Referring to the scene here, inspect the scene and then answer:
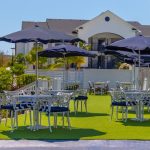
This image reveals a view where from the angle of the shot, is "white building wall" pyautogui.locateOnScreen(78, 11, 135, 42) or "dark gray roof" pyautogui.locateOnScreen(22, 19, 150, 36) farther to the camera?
"dark gray roof" pyautogui.locateOnScreen(22, 19, 150, 36)

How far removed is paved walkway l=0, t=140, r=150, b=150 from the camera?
885 centimetres

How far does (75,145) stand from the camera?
9125 mm

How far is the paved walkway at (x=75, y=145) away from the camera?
8852 mm

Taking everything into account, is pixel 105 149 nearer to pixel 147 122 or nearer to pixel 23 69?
pixel 147 122

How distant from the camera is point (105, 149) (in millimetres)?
8719

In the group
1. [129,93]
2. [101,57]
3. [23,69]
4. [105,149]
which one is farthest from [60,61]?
[105,149]

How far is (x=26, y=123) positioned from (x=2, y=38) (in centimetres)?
254

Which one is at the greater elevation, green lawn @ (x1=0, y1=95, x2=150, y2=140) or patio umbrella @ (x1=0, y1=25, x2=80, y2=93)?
patio umbrella @ (x1=0, y1=25, x2=80, y2=93)

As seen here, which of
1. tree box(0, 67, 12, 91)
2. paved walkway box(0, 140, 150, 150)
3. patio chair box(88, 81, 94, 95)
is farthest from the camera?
patio chair box(88, 81, 94, 95)

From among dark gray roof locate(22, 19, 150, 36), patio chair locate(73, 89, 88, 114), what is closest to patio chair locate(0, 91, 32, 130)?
patio chair locate(73, 89, 88, 114)

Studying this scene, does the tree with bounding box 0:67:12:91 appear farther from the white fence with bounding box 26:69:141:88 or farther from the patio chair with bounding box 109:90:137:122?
the patio chair with bounding box 109:90:137:122

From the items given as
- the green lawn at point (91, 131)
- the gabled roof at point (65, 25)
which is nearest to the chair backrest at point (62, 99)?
the green lawn at point (91, 131)

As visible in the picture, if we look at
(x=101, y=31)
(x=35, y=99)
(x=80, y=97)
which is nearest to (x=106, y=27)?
(x=101, y=31)

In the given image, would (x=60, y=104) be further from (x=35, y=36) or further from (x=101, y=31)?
(x=101, y=31)
